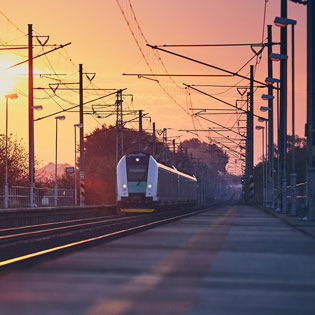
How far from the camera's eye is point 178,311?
8.67 meters

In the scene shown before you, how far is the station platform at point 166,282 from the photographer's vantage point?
898 cm

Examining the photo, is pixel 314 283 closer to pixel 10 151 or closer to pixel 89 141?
pixel 10 151

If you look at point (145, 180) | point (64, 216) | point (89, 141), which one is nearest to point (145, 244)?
point (64, 216)

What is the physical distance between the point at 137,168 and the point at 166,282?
4302 centimetres

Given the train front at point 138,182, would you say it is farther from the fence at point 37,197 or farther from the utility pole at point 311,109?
the utility pole at point 311,109

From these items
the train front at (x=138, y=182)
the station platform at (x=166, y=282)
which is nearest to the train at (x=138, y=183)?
the train front at (x=138, y=182)

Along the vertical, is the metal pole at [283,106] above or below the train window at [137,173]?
above

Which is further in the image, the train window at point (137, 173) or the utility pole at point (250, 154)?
the utility pole at point (250, 154)

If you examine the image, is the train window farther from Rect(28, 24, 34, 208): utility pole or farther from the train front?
Rect(28, 24, 34, 208): utility pole

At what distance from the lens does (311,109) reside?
1252 inches

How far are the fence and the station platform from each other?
31.1m

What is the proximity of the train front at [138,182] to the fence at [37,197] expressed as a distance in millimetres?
5645

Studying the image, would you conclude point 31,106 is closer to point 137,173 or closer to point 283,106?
point 137,173

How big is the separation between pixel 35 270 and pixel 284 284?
12.8 ft
